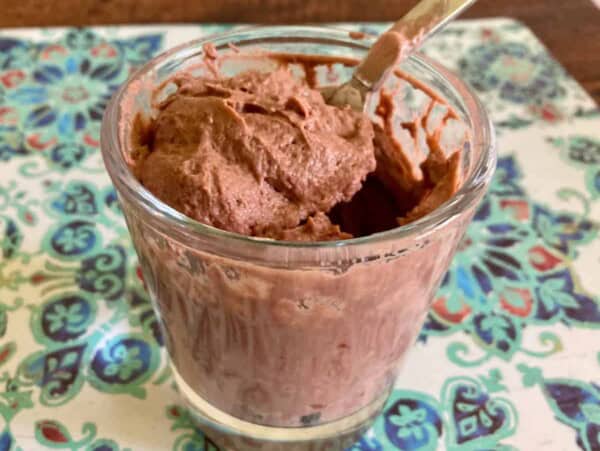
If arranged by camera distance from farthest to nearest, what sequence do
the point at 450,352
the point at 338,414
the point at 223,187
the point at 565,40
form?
the point at 565,40 → the point at 450,352 → the point at 338,414 → the point at 223,187

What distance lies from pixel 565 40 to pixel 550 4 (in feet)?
0.34

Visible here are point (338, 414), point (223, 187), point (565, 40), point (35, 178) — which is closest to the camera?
point (223, 187)

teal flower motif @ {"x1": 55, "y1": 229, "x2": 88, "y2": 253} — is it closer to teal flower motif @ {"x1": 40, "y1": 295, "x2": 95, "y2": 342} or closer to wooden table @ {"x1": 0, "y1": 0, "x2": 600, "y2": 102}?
teal flower motif @ {"x1": 40, "y1": 295, "x2": 95, "y2": 342}

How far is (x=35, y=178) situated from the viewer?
88 cm

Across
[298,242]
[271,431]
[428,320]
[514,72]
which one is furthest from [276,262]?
[514,72]

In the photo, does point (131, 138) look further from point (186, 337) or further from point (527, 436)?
point (527, 436)

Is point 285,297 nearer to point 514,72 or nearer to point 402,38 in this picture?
point 402,38

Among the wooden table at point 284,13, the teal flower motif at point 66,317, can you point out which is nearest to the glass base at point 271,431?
the teal flower motif at point 66,317

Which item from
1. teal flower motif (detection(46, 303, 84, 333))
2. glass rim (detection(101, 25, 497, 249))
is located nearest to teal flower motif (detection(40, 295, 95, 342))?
teal flower motif (detection(46, 303, 84, 333))

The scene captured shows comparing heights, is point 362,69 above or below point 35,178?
above

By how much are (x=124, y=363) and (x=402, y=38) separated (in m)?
0.40

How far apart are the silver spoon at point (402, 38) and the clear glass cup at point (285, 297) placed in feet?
0.18

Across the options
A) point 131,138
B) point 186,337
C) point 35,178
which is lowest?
point 35,178

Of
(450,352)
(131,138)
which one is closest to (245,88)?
(131,138)
